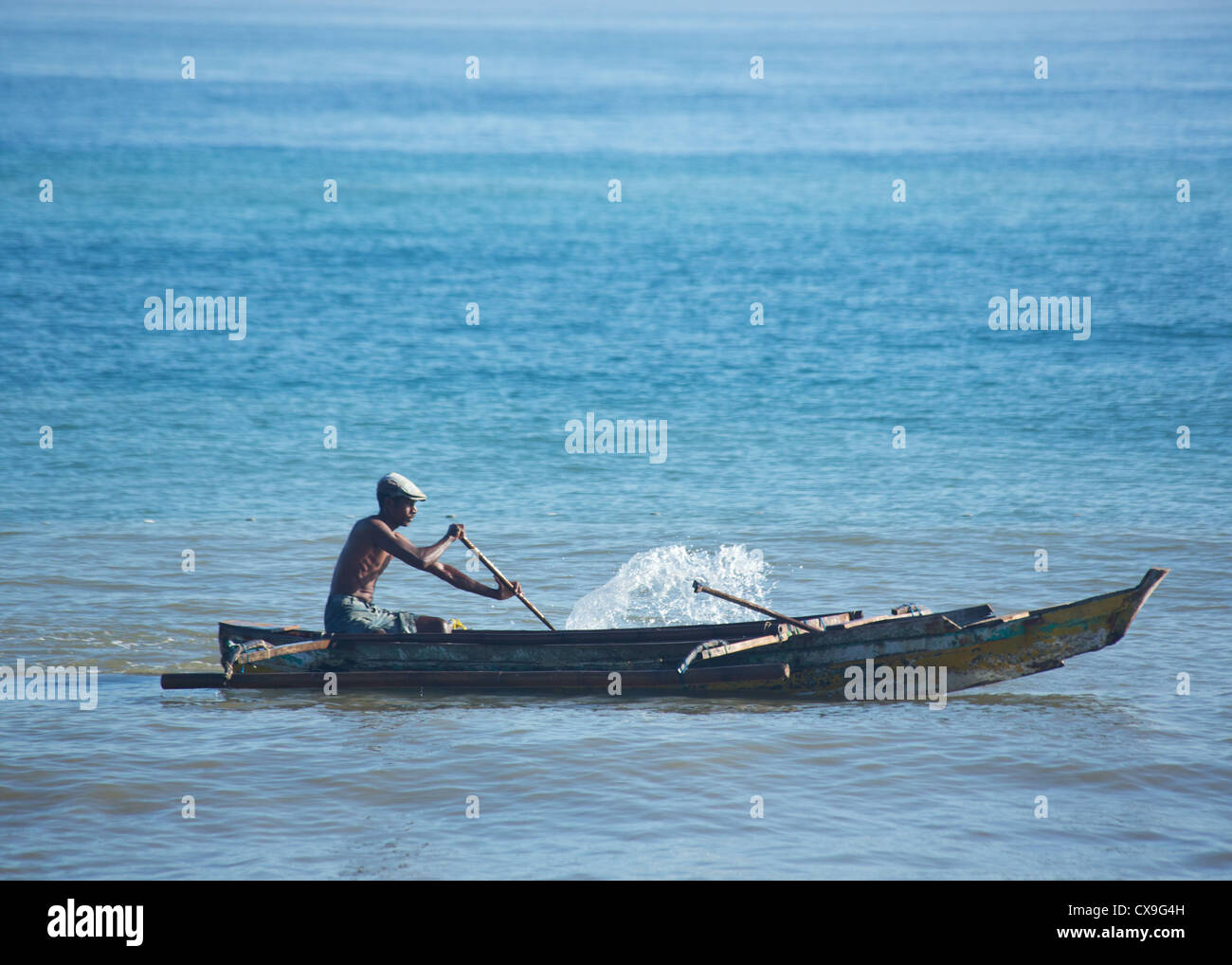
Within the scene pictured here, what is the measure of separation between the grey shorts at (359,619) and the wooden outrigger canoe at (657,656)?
23 cm

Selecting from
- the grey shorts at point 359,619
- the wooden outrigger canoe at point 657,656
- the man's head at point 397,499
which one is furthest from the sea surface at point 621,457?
the man's head at point 397,499

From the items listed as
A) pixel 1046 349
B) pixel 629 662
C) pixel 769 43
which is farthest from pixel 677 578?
pixel 769 43

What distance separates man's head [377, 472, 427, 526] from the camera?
9891mm

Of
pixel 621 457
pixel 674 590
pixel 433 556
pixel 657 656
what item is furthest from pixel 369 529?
pixel 621 457

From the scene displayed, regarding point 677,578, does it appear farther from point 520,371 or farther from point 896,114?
point 896,114

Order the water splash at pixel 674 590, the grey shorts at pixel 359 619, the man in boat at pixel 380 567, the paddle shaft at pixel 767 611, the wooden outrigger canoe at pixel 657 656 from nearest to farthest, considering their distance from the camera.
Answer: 1. the wooden outrigger canoe at pixel 657 656
2. the paddle shaft at pixel 767 611
3. the man in boat at pixel 380 567
4. the grey shorts at pixel 359 619
5. the water splash at pixel 674 590

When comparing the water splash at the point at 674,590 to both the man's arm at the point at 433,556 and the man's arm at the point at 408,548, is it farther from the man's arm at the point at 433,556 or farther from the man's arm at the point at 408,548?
the man's arm at the point at 408,548

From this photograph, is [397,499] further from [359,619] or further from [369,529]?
[359,619]

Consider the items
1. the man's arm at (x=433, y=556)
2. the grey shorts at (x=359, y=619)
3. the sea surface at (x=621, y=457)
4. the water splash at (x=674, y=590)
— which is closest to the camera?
the sea surface at (x=621, y=457)

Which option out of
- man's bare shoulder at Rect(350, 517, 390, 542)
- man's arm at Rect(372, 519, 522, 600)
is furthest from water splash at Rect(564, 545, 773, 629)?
man's bare shoulder at Rect(350, 517, 390, 542)

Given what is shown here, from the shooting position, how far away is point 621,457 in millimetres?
19625

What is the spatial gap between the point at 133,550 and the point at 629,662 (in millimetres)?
7129

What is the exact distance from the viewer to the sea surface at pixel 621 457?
791 centimetres
